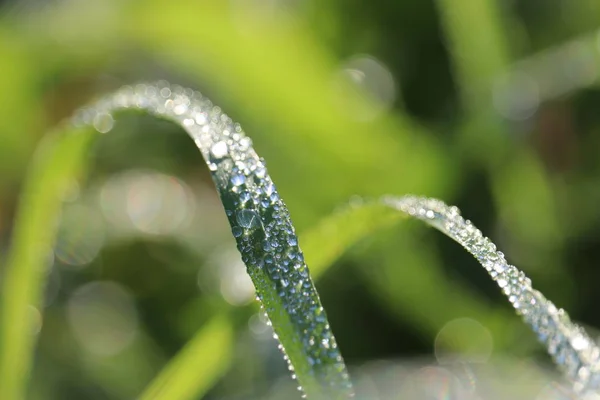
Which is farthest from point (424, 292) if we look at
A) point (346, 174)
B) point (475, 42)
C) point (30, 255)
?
point (30, 255)

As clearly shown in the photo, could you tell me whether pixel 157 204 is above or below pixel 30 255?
above

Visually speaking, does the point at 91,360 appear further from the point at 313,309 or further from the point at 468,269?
the point at 313,309

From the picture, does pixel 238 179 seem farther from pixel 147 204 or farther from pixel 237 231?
pixel 147 204

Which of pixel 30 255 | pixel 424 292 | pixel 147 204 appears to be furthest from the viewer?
pixel 147 204

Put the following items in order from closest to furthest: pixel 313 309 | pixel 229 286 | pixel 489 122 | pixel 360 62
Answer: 1. pixel 313 309
2. pixel 229 286
3. pixel 489 122
4. pixel 360 62

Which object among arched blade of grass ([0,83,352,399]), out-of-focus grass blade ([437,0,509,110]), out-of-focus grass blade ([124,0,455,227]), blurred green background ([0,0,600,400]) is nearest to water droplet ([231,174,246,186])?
arched blade of grass ([0,83,352,399])

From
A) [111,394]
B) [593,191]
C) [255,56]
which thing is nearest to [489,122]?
[593,191]

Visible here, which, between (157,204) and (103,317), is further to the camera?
(157,204)
